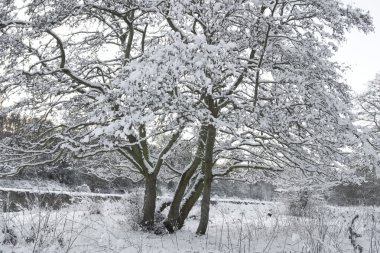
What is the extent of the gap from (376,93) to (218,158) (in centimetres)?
1222

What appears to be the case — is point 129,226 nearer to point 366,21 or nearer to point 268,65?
point 268,65

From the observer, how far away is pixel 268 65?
7656 mm

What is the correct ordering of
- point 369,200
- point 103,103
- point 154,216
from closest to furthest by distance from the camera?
point 103,103 → point 154,216 → point 369,200

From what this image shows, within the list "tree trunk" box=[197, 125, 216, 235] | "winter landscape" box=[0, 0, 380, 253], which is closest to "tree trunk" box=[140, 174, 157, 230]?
"winter landscape" box=[0, 0, 380, 253]

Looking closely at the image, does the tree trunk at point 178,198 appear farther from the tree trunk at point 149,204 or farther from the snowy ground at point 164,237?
the tree trunk at point 149,204

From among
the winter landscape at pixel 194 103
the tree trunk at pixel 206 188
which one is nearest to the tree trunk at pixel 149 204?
the winter landscape at pixel 194 103

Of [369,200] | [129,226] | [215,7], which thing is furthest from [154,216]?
[369,200]

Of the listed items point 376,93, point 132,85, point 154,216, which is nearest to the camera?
point 132,85

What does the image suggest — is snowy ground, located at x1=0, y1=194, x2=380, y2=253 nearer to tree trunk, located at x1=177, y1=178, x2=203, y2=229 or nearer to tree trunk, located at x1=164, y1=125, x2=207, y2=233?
tree trunk, located at x1=164, y1=125, x2=207, y2=233

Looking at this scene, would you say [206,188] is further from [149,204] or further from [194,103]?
[194,103]

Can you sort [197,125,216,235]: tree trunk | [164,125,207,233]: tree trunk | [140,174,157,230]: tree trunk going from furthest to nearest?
[140,174,157,230]: tree trunk < [164,125,207,233]: tree trunk < [197,125,216,235]: tree trunk

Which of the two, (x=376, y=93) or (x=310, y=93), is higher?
(x=376, y=93)

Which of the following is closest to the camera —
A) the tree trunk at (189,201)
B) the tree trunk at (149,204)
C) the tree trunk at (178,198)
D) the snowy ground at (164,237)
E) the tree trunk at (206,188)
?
the snowy ground at (164,237)

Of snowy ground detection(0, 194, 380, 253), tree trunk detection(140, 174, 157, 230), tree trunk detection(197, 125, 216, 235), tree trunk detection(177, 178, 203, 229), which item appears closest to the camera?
snowy ground detection(0, 194, 380, 253)
